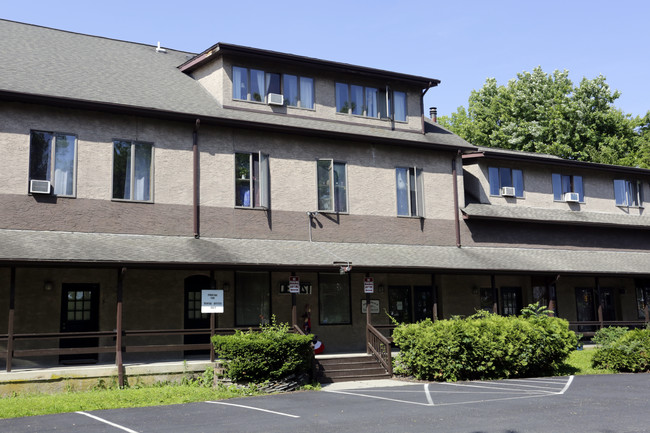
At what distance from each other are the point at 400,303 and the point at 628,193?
538 inches

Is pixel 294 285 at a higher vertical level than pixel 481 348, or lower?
higher

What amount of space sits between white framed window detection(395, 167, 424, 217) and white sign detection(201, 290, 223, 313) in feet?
27.2

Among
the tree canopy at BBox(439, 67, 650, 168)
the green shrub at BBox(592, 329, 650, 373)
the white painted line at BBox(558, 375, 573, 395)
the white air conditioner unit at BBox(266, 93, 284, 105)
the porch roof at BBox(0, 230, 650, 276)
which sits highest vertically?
the tree canopy at BBox(439, 67, 650, 168)

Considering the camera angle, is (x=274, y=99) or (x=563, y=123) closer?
(x=274, y=99)

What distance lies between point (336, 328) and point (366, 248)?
2.88 m

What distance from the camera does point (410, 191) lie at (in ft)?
82.1

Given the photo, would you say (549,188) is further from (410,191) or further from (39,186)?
(39,186)

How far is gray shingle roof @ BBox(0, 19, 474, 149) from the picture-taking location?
20062mm

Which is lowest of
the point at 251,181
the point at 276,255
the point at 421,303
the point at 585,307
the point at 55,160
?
the point at 585,307

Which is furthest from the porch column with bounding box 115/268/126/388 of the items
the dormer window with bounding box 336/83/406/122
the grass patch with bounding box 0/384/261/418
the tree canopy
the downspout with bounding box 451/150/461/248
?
the tree canopy

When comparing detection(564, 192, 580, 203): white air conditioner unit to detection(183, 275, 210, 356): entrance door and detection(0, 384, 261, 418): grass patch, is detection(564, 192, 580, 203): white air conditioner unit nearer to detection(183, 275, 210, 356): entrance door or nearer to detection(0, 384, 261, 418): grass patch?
detection(183, 275, 210, 356): entrance door

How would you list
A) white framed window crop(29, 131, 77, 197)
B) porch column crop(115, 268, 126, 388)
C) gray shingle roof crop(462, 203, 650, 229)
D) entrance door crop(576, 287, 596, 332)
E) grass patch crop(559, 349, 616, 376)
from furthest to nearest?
entrance door crop(576, 287, 596, 332) < gray shingle roof crop(462, 203, 650, 229) < grass patch crop(559, 349, 616, 376) < white framed window crop(29, 131, 77, 197) < porch column crop(115, 268, 126, 388)

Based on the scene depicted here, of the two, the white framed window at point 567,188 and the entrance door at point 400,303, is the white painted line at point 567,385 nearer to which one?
the entrance door at point 400,303

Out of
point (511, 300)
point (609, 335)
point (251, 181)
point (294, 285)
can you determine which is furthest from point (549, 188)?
point (294, 285)
